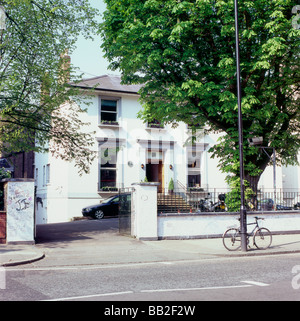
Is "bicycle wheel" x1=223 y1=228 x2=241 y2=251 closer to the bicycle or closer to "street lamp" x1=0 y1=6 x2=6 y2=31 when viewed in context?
the bicycle

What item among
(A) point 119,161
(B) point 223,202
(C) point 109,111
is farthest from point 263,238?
(C) point 109,111

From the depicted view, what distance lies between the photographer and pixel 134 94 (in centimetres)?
2980

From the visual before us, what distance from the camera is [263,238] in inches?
573

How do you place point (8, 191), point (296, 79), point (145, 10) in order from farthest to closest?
1. point (296, 79)
2. point (145, 10)
3. point (8, 191)

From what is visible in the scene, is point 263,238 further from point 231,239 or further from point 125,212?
point 125,212

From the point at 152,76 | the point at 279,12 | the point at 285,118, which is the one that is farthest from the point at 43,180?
the point at 279,12

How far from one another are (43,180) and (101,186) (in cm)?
646

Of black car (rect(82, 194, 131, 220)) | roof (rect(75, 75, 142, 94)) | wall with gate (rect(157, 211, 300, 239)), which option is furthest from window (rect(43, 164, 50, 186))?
wall with gate (rect(157, 211, 300, 239))

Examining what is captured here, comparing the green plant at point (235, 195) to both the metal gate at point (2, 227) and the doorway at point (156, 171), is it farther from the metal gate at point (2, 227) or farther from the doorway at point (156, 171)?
the doorway at point (156, 171)

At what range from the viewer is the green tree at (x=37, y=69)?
17.3 metres

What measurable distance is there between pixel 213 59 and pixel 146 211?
7.27 m

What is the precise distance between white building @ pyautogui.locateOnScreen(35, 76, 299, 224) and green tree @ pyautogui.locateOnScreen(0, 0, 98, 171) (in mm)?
8530

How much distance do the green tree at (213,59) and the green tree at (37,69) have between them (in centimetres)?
212
